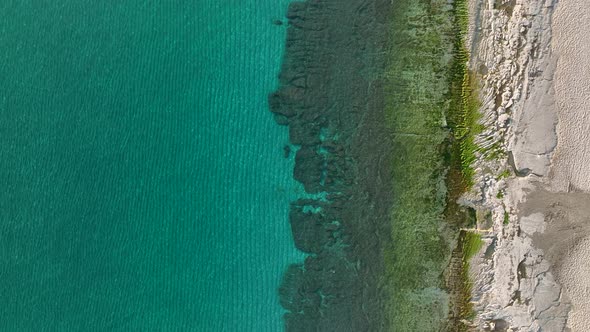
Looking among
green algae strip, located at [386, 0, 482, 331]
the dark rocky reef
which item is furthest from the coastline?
the dark rocky reef

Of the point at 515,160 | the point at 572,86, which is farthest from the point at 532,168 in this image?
the point at 572,86

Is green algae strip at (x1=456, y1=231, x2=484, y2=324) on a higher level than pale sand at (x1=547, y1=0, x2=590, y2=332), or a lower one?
lower

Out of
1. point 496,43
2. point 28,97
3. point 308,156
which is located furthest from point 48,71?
point 496,43

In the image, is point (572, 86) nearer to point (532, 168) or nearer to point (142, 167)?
point (532, 168)

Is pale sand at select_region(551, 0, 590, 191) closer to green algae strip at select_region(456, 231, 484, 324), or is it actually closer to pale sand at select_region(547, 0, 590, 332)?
pale sand at select_region(547, 0, 590, 332)

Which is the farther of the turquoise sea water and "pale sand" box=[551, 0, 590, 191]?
the turquoise sea water

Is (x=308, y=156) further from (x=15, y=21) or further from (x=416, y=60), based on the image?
(x=15, y=21)
